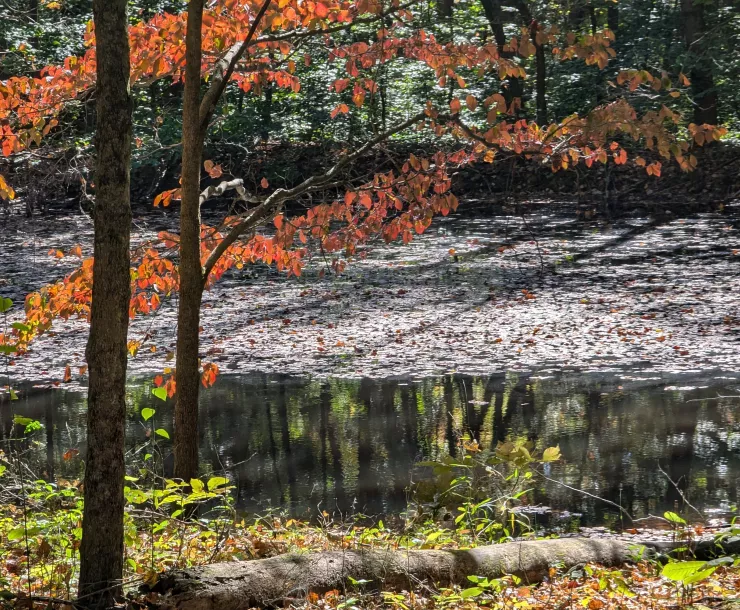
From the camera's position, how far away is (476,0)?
96.5 ft

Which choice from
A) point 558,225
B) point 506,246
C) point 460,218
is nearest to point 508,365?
point 506,246

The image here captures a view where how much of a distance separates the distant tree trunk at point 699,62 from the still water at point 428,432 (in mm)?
13288

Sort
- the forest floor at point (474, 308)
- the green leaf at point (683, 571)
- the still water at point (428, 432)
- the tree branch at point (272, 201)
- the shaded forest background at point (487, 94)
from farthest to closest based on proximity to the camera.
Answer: the shaded forest background at point (487, 94), the forest floor at point (474, 308), the still water at point (428, 432), the tree branch at point (272, 201), the green leaf at point (683, 571)

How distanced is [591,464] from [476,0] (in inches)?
981

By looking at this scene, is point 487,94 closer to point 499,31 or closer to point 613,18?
point 499,31

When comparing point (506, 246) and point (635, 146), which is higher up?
point (635, 146)

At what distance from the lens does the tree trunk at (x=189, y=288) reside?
18.9ft

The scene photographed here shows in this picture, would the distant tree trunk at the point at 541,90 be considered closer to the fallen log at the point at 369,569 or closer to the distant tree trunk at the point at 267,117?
the distant tree trunk at the point at 267,117

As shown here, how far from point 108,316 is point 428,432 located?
494cm

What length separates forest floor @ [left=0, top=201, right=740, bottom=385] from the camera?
10.3m

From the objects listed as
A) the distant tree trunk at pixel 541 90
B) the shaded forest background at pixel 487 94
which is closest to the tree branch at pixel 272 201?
the shaded forest background at pixel 487 94

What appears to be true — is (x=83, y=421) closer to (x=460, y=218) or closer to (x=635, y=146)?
(x=460, y=218)

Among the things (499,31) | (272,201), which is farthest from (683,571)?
(499,31)

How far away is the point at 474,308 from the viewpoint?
1265cm
